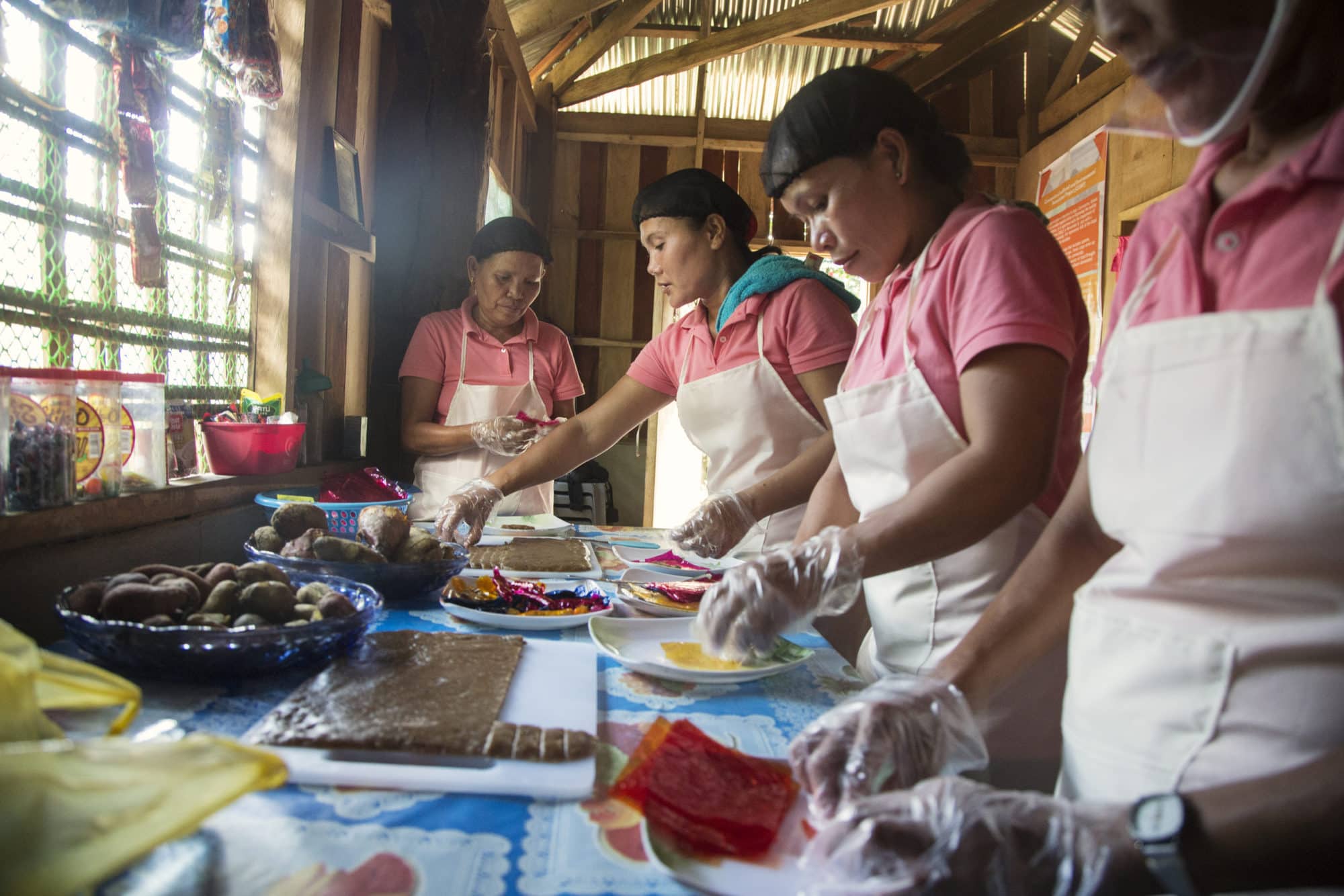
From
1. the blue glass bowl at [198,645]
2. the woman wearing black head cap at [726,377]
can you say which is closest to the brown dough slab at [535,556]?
the woman wearing black head cap at [726,377]

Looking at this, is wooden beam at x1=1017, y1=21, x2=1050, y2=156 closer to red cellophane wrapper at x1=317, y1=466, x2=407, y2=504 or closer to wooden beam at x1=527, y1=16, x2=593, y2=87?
wooden beam at x1=527, y1=16, x2=593, y2=87

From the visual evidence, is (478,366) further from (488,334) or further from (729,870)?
(729,870)

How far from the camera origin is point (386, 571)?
62.4 inches

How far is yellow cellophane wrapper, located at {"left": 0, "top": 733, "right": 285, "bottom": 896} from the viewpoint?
1.83 feet

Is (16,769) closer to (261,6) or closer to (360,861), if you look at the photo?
(360,861)

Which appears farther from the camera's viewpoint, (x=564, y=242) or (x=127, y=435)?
(x=564, y=242)

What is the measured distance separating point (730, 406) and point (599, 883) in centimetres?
186

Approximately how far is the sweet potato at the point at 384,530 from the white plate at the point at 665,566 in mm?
559

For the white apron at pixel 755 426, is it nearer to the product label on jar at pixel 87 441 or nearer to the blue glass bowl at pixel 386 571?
the blue glass bowl at pixel 386 571

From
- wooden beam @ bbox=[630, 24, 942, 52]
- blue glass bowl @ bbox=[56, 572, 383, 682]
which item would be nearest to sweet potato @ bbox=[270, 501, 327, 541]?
blue glass bowl @ bbox=[56, 572, 383, 682]

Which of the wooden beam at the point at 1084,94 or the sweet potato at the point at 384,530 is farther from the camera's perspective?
the wooden beam at the point at 1084,94

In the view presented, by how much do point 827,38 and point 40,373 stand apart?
596 cm

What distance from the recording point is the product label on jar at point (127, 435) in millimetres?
1610

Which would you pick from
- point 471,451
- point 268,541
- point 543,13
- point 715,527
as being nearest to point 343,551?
point 268,541
